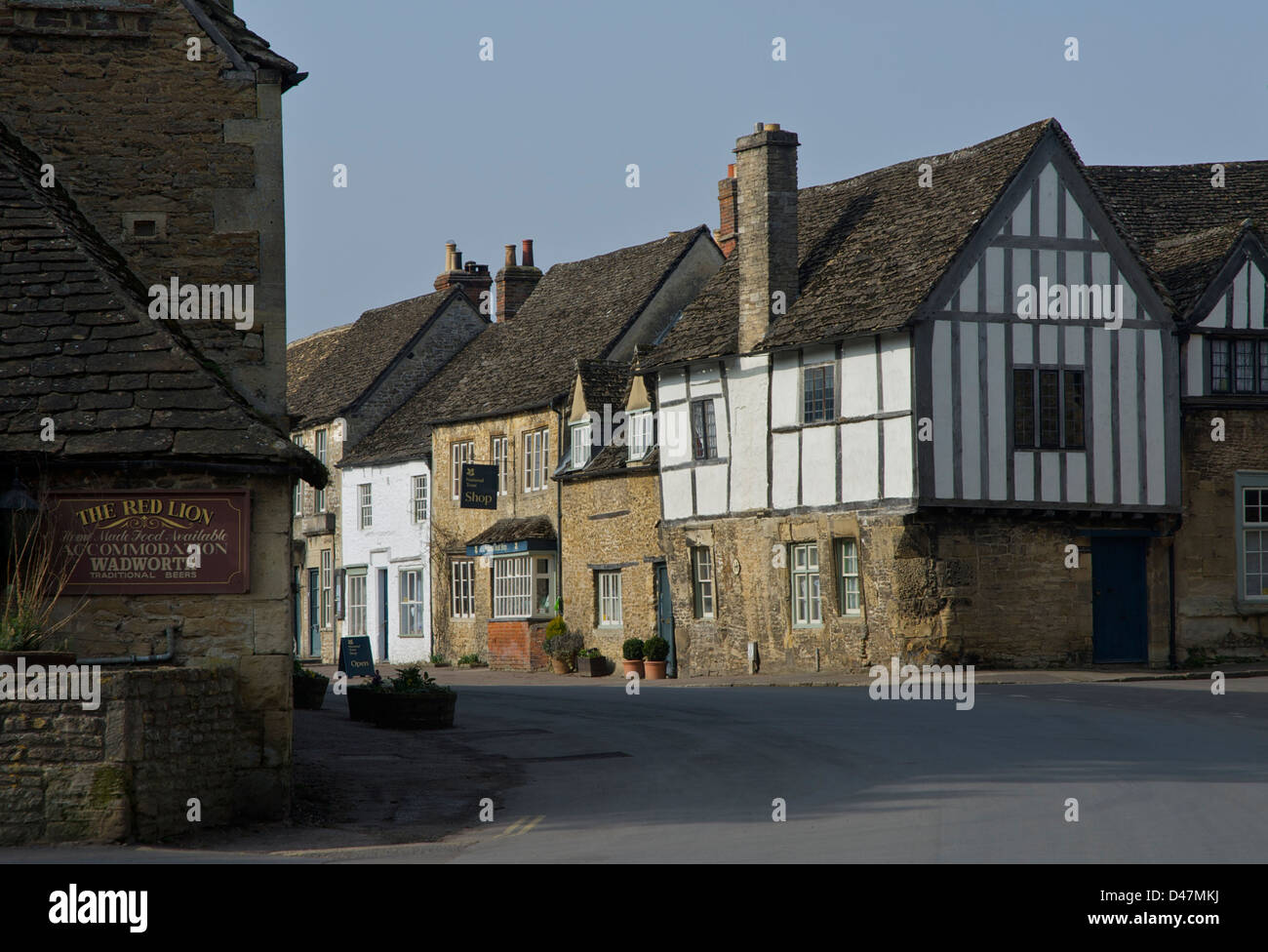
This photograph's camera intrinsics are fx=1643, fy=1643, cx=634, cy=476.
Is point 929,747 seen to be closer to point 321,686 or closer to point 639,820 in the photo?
point 639,820

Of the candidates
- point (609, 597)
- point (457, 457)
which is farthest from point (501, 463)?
point (609, 597)

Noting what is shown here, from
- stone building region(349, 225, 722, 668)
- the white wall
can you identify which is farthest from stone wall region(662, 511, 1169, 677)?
the white wall

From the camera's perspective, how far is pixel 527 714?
21.4m

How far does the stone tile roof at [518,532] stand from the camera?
3691 centimetres

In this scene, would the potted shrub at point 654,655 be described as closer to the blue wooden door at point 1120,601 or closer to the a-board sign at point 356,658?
the blue wooden door at point 1120,601

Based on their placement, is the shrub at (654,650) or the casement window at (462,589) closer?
the shrub at (654,650)

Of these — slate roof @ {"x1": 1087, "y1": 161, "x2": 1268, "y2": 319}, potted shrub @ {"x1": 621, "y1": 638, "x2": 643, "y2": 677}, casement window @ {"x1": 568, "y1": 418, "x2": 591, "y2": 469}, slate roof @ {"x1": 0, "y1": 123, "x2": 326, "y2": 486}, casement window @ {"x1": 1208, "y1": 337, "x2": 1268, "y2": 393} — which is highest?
slate roof @ {"x1": 1087, "y1": 161, "x2": 1268, "y2": 319}

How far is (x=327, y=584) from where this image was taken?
155ft

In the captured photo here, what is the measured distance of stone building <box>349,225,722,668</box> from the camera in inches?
1470

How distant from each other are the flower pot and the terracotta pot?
824 centimetres

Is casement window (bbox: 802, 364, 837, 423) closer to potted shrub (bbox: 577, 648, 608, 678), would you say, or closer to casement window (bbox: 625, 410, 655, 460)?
casement window (bbox: 625, 410, 655, 460)

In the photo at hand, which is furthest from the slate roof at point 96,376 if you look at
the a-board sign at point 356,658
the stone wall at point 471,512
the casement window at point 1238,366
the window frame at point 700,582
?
the stone wall at point 471,512

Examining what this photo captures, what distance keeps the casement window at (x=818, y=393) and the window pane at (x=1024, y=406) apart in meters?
3.10

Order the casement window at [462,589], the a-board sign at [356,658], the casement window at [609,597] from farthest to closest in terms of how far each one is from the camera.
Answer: the casement window at [462,589]
the casement window at [609,597]
the a-board sign at [356,658]
